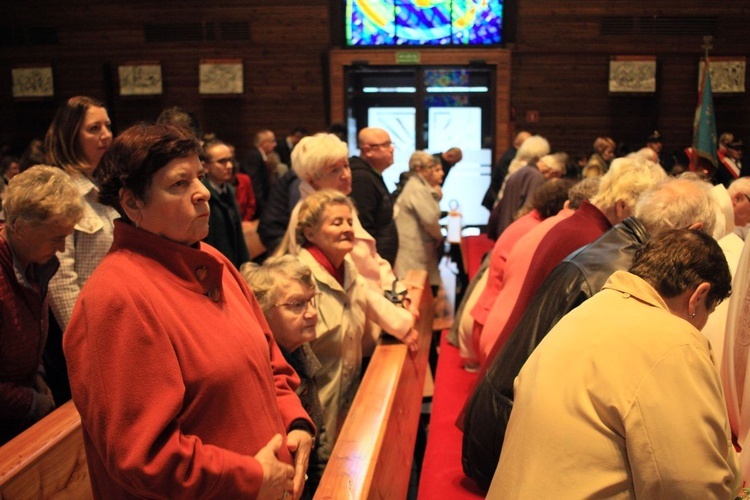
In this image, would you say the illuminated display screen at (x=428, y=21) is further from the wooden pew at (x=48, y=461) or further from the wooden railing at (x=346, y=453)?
the wooden pew at (x=48, y=461)

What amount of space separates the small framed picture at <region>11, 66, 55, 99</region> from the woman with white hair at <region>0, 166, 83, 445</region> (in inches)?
427

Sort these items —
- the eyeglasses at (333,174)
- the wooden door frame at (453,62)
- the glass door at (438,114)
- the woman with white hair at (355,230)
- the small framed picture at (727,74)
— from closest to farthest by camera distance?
the woman with white hair at (355,230) < the eyeglasses at (333,174) < the small framed picture at (727,74) < the wooden door frame at (453,62) < the glass door at (438,114)

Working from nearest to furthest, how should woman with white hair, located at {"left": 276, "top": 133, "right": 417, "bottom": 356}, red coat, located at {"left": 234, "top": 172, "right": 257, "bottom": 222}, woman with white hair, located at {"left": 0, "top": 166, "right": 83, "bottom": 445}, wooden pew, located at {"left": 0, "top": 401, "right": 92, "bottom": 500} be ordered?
wooden pew, located at {"left": 0, "top": 401, "right": 92, "bottom": 500}
woman with white hair, located at {"left": 0, "top": 166, "right": 83, "bottom": 445}
woman with white hair, located at {"left": 276, "top": 133, "right": 417, "bottom": 356}
red coat, located at {"left": 234, "top": 172, "right": 257, "bottom": 222}

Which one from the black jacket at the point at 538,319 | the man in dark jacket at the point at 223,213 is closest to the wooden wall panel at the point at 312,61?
the man in dark jacket at the point at 223,213

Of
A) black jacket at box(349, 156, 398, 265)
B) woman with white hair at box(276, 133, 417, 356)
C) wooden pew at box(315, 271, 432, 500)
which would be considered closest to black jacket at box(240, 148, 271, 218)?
black jacket at box(349, 156, 398, 265)

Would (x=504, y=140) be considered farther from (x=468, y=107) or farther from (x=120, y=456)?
(x=120, y=456)

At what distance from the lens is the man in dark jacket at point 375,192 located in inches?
207

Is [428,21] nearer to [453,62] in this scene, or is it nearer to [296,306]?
[453,62]

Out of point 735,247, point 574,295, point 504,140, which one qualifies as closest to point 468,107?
point 504,140

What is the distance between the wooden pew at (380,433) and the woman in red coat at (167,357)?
0.54m

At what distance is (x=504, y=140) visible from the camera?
40.1ft

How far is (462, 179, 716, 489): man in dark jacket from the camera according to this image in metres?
2.69

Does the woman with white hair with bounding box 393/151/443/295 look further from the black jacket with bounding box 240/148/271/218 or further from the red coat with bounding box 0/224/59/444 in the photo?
the red coat with bounding box 0/224/59/444

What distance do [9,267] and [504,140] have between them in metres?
10.1
